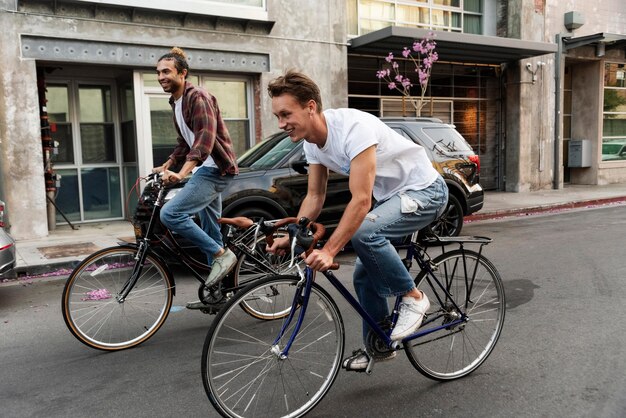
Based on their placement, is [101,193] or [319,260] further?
[101,193]

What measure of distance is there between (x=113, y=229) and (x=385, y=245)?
817cm

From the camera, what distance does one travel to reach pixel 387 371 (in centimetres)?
368

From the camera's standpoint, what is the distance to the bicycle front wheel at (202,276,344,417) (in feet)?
9.36

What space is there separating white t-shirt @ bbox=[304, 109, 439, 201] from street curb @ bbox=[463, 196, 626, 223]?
8.03 meters

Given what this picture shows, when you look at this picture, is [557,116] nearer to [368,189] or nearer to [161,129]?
[161,129]

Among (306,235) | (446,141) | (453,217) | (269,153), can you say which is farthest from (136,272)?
(446,141)

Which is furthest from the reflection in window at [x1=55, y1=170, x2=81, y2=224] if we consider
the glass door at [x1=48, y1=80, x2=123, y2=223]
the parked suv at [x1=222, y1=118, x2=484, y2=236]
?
the parked suv at [x1=222, y1=118, x2=484, y2=236]

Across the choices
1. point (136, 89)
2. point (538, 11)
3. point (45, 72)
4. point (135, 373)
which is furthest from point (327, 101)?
point (135, 373)

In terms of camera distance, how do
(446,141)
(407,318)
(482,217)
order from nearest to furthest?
(407,318)
(446,141)
(482,217)

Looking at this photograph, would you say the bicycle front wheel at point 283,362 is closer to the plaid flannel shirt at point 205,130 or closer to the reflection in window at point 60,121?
the plaid flannel shirt at point 205,130

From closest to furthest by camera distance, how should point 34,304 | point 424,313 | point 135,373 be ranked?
point 424,313
point 135,373
point 34,304

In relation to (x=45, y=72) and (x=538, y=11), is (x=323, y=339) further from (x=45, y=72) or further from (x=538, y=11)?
(x=538, y=11)

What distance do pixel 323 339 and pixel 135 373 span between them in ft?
4.95

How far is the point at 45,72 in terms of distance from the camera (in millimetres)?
10141
